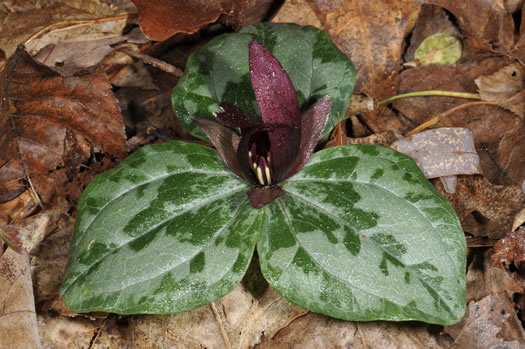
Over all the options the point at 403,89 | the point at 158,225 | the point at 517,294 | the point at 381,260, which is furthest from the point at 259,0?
the point at 517,294

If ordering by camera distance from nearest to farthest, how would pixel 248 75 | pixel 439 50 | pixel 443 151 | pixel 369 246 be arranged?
pixel 369 246 < pixel 248 75 < pixel 443 151 < pixel 439 50

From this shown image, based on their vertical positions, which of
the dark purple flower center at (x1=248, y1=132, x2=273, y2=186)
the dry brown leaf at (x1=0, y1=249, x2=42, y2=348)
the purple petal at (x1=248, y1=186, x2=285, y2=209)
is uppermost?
the dark purple flower center at (x1=248, y1=132, x2=273, y2=186)

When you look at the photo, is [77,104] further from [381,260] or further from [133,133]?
[381,260]

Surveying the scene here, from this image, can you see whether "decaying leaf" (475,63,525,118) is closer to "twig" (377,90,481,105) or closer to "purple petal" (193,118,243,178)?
"twig" (377,90,481,105)

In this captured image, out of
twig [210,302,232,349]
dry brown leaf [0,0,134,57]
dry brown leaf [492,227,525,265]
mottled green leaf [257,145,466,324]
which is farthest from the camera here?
dry brown leaf [0,0,134,57]

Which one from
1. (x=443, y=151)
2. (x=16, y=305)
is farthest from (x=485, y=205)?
(x=16, y=305)

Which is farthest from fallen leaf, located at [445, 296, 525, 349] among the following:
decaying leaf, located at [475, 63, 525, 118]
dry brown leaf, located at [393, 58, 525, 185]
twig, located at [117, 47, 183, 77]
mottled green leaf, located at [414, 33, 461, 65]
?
twig, located at [117, 47, 183, 77]

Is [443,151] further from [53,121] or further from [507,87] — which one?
[53,121]

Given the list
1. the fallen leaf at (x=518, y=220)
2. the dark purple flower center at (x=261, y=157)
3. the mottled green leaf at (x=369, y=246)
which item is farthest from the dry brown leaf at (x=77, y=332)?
the fallen leaf at (x=518, y=220)
